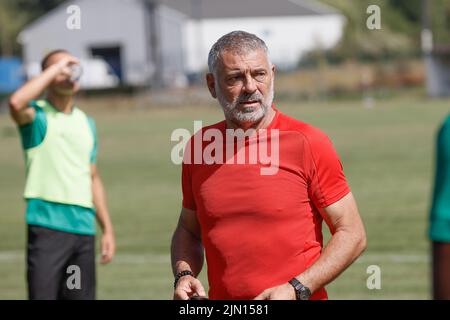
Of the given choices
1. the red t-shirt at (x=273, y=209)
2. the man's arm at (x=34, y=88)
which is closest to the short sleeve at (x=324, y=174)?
the red t-shirt at (x=273, y=209)

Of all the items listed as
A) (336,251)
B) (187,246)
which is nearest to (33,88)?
(187,246)

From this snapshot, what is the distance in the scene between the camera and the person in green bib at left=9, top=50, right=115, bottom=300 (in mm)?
7996

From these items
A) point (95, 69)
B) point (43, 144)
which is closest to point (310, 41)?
point (95, 69)

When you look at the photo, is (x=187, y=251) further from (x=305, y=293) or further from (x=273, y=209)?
(x=305, y=293)

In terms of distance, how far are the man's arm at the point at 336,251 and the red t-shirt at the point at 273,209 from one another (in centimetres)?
6

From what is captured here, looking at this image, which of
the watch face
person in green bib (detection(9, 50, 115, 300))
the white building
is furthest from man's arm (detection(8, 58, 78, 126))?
the white building

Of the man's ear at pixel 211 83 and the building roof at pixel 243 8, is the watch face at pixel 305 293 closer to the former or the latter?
the man's ear at pixel 211 83

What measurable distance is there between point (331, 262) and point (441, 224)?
125cm

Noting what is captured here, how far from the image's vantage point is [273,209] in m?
4.87

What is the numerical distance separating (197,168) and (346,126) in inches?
1298

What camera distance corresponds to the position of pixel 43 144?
8125mm

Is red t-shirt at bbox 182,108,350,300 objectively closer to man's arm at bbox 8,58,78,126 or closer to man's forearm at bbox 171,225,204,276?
man's forearm at bbox 171,225,204,276

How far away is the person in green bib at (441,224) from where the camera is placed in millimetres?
3502
